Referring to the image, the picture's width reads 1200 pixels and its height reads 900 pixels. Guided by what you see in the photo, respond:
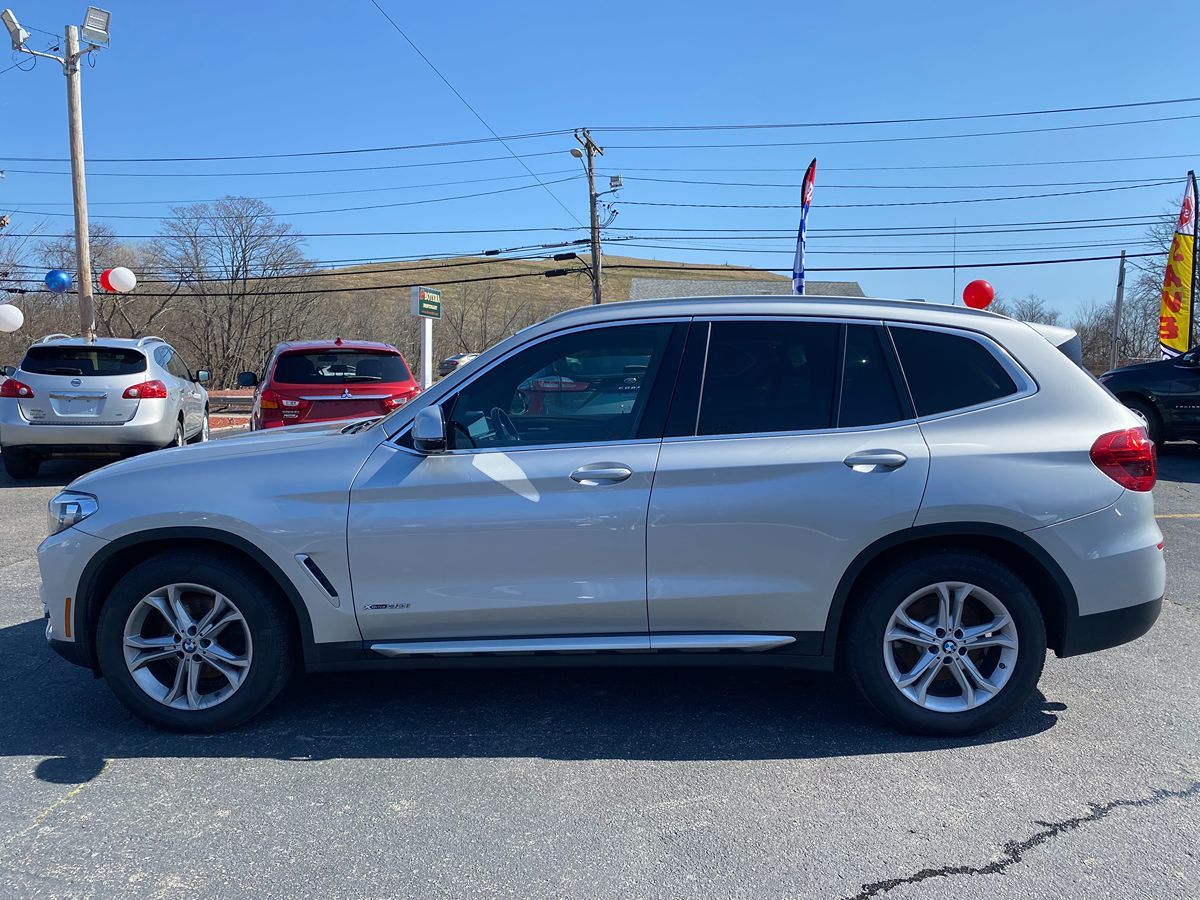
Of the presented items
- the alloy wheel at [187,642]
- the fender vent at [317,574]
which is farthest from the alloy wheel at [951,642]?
the alloy wheel at [187,642]

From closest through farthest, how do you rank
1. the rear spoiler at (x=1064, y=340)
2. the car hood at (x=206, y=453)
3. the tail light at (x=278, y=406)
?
the car hood at (x=206, y=453), the rear spoiler at (x=1064, y=340), the tail light at (x=278, y=406)

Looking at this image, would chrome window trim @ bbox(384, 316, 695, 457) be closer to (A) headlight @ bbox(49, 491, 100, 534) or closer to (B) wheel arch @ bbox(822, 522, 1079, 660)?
(B) wheel arch @ bbox(822, 522, 1079, 660)

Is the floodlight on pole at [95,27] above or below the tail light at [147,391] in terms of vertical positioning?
above

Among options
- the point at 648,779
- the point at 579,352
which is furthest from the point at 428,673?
the point at 579,352

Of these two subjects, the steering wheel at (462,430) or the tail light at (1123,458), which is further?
the steering wheel at (462,430)

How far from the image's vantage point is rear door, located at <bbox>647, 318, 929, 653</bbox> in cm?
364

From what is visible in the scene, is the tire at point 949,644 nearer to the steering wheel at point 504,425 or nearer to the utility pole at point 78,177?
the steering wheel at point 504,425

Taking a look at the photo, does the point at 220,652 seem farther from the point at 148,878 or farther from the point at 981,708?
the point at 981,708

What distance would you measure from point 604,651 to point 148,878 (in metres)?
1.75

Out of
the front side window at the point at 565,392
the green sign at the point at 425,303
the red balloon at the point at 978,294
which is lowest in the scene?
the front side window at the point at 565,392

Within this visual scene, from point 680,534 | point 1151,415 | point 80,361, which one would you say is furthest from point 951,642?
point 1151,415

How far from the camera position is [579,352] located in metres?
3.98

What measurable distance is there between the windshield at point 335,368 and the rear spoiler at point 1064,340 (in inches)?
274

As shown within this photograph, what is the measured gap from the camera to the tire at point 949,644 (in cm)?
371
